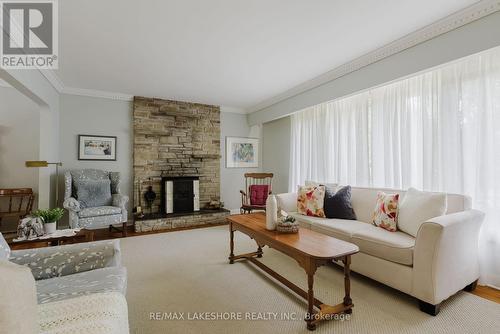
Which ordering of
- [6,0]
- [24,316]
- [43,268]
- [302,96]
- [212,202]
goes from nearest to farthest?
[24,316]
[43,268]
[6,0]
[302,96]
[212,202]

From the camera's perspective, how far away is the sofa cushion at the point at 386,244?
2059mm

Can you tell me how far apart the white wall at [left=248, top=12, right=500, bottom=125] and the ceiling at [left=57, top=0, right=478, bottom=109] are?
21cm

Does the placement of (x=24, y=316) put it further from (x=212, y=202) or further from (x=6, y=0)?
(x=212, y=202)

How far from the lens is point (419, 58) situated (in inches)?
99.4

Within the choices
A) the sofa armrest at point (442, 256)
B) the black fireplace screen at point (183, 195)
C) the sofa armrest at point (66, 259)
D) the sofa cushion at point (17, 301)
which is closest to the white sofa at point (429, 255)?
the sofa armrest at point (442, 256)

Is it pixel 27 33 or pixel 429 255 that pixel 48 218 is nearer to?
pixel 27 33

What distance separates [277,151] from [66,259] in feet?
14.7

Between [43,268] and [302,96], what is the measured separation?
3892 millimetres

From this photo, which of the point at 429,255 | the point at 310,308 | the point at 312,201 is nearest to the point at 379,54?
the point at 312,201

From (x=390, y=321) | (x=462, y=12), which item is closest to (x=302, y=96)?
(x=462, y=12)

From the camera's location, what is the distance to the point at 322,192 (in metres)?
3.30

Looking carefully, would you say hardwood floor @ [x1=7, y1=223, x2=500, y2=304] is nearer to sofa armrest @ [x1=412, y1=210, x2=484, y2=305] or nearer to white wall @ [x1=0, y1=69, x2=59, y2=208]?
sofa armrest @ [x1=412, y1=210, x2=484, y2=305]

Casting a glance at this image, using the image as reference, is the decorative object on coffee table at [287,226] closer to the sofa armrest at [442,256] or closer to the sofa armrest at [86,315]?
the sofa armrest at [442,256]

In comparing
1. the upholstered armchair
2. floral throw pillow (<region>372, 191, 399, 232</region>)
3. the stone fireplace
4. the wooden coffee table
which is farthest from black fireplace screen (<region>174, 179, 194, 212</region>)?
floral throw pillow (<region>372, 191, 399, 232</region>)
